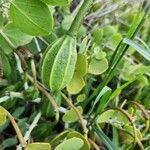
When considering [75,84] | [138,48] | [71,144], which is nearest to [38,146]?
[71,144]

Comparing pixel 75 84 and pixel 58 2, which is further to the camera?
pixel 75 84

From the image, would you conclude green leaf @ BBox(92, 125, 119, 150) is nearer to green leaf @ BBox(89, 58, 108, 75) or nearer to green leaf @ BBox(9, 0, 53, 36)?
green leaf @ BBox(89, 58, 108, 75)

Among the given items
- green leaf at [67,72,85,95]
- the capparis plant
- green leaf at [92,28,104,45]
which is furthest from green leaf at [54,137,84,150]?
green leaf at [92,28,104,45]

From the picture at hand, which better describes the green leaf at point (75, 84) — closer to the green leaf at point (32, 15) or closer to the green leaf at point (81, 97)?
the green leaf at point (81, 97)

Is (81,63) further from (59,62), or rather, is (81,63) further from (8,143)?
(8,143)

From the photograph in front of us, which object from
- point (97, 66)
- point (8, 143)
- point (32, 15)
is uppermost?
point (32, 15)

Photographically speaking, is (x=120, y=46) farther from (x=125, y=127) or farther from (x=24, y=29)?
(x=24, y=29)

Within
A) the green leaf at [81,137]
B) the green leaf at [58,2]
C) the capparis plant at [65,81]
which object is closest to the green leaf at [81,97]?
the capparis plant at [65,81]

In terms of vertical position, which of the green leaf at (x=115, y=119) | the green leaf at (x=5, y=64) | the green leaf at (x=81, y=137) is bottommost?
the green leaf at (x=115, y=119)

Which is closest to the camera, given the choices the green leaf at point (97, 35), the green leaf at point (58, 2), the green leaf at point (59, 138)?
the green leaf at point (58, 2)
